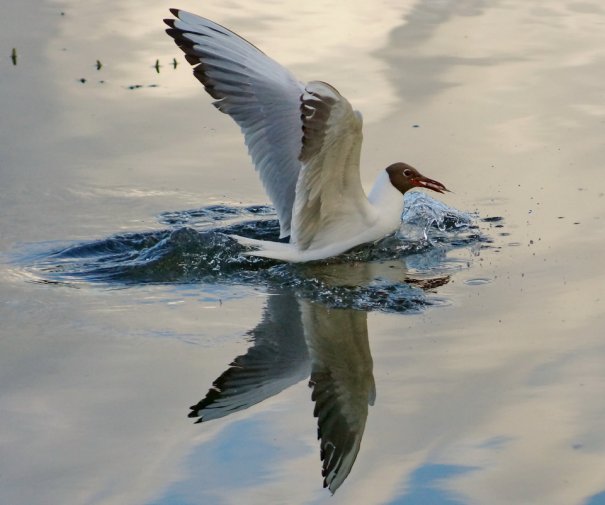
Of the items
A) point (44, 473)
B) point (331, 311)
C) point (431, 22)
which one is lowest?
point (431, 22)

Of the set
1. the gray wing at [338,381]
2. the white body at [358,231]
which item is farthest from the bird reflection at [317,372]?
the white body at [358,231]

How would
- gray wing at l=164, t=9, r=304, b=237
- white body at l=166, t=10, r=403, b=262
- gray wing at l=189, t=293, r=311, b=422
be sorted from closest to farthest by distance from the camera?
gray wing at l=189, t=293, r=311, b=422 < white body at l=166, t=10, r=403, b=262 < gray wing at l=164, t=9, r=304, b=237

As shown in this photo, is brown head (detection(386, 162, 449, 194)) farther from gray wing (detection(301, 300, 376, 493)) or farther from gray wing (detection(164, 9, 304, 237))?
gray wing (detection(301, 300, 376, 493))

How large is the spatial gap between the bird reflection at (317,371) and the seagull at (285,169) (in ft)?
2.12

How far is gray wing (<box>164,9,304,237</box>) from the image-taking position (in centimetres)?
761

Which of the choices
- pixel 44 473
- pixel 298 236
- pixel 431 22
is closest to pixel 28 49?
pixel 431 22

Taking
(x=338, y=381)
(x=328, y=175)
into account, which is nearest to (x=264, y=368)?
(x=338, y=381)

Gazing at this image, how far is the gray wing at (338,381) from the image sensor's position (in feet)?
16.4

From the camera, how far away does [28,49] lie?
11.1 m

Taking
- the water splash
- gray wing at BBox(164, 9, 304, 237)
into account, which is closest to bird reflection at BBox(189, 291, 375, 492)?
the water splash

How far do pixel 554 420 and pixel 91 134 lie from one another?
4863 mm

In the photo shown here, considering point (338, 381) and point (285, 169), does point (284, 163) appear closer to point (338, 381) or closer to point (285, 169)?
point (285, 169)

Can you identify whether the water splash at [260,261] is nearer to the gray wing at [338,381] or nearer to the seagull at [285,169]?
the seagull at [285,169]

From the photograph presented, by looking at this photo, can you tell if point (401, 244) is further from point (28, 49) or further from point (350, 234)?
point (28, 49)
